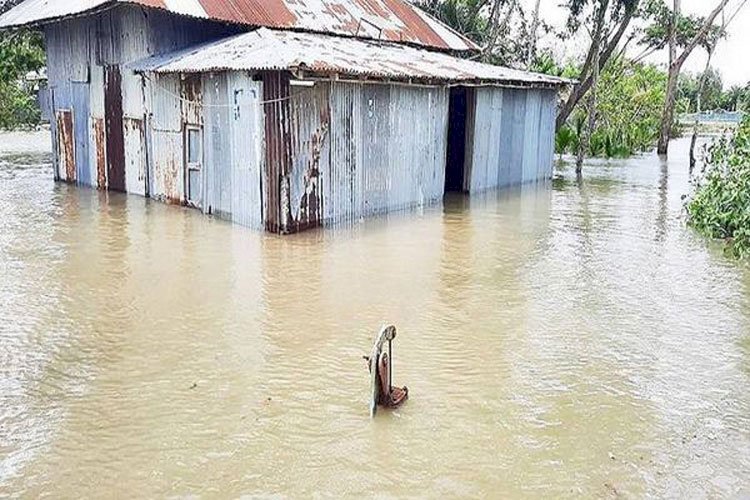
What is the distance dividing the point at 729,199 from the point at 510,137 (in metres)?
7.73

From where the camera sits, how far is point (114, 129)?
1612 centimetres

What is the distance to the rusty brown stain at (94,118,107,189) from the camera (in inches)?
653

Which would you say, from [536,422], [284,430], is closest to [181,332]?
[284,430]

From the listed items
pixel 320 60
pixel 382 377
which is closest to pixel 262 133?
pixel 320 60

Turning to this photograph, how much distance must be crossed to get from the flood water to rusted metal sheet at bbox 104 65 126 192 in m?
4.33

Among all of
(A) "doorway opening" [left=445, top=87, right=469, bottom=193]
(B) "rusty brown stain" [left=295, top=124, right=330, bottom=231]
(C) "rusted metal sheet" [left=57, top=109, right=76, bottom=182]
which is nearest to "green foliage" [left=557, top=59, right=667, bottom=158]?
(A) "doorway opening" [left=445, top=87, right=469, bottom=193]

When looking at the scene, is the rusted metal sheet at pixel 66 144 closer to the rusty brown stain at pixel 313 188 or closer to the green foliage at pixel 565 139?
the rusty brown stain at pixel 313 188

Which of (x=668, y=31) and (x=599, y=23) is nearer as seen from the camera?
(x=599, y=23)

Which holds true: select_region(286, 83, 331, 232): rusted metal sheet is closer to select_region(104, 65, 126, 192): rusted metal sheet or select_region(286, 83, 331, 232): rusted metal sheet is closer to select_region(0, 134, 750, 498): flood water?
select_region(0, 134, 750, 498): flood water

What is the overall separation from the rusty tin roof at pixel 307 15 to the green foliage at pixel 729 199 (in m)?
8.52

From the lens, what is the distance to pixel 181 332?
24.1ft

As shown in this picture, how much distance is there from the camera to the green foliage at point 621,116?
2783cm

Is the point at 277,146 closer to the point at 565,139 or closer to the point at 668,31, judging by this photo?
the point at 565,139

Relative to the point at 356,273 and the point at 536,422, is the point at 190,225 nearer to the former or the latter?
the point at 356,273
